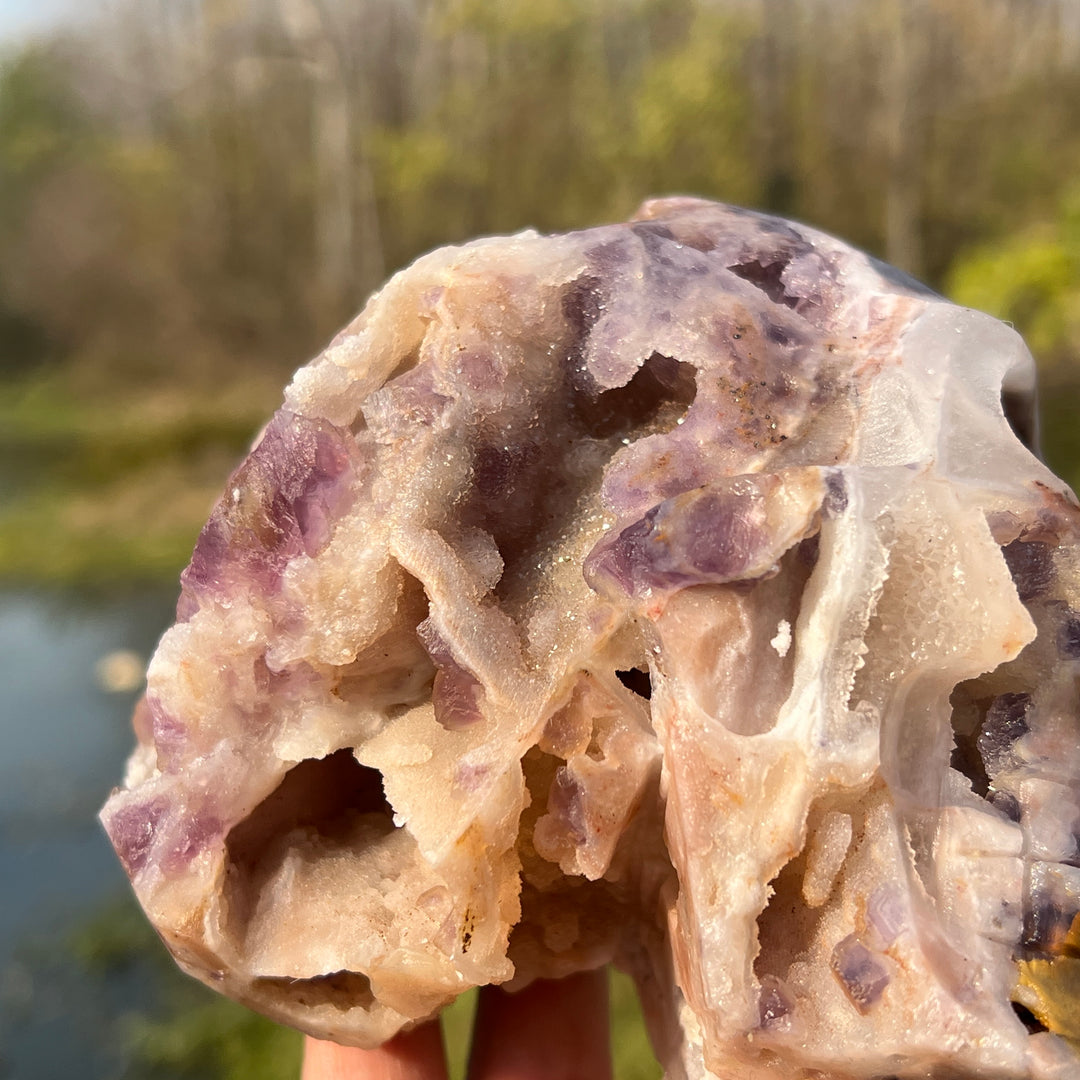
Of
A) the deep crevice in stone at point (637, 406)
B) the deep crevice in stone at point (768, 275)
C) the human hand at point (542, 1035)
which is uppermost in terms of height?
the deep crevice in stone at point (768, 275)

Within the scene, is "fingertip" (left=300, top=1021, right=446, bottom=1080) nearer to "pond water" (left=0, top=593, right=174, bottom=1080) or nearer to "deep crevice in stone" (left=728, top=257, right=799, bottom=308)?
"deep crevice in stone" (left=728, top=257, right=799, bottom=308)

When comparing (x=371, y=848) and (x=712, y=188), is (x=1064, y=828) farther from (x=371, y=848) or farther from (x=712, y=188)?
(x=712, y=188)

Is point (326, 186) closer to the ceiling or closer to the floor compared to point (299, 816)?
closer to the floor

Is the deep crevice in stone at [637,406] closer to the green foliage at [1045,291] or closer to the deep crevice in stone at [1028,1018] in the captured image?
the deep crevice in stone at [1028,1018]

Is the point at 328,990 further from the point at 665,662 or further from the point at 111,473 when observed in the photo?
the point at 111,473

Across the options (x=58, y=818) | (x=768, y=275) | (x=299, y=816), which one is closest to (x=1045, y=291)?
(x=768, y=275)

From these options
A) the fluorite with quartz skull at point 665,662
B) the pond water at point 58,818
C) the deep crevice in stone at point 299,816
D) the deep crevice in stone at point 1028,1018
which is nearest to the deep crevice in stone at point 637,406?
the fluorite with quartz skull at point 665,662
